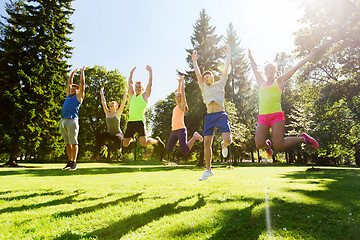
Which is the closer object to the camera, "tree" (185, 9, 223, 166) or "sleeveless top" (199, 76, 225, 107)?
"sleeveless top" (199, 76, 225, 107)

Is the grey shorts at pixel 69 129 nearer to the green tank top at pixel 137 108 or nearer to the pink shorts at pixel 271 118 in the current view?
the green tank top at pixel 137 108

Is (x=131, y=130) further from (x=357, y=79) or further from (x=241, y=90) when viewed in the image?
(x=241, y=90)

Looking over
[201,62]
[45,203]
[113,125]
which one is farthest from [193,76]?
[45,203]

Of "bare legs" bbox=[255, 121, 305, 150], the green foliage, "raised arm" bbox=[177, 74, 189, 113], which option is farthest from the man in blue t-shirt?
the green foliage

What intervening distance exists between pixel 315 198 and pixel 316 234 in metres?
2.03

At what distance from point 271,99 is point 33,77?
22.0 meters

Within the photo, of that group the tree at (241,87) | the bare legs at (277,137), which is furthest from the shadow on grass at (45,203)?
the tree at (241,87)

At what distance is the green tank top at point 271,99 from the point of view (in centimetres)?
507

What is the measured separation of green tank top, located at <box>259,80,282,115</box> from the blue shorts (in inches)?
35.3

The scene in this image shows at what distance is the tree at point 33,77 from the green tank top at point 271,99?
20732 mm

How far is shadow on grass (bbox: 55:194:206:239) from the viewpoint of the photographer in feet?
9.29

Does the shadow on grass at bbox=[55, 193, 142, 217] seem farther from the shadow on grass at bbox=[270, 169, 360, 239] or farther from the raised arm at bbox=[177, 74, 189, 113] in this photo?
the raised arm at bbox=[177, 74, 189, 113]

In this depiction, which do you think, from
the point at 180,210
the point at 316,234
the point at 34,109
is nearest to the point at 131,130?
the point at 180,210

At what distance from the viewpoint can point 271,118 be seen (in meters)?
5.09
